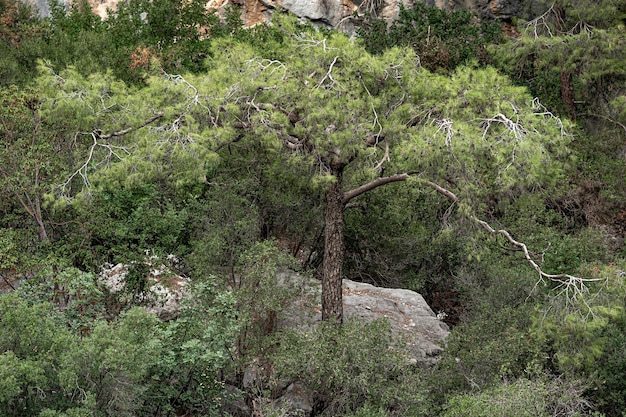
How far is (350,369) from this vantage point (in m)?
11.1

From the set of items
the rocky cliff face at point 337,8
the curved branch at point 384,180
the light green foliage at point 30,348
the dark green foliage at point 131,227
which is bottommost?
the rocky cliff face at point 337,8

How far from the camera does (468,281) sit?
16.6 meters

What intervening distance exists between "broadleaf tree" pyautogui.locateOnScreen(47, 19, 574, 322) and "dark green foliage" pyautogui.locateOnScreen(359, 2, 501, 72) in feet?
36.9

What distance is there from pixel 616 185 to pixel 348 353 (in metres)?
12.9

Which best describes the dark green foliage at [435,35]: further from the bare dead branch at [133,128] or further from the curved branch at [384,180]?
the bare dead branch at [133,128]

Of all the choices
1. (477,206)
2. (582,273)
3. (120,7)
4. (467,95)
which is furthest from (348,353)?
(120,7)

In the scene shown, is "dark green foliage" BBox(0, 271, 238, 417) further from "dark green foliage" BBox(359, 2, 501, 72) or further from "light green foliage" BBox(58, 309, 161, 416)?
"dark green foliage" BBox(359, 2, 501, 72)

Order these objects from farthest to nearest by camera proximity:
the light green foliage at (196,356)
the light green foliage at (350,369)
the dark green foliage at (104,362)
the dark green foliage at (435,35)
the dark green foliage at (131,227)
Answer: the dark green foliage at (435,35) → the dark green foliage at (131,227) → the light green foliage at (350,369) → the light green foliage at (196,356) → the dark green foliage at (104,362)

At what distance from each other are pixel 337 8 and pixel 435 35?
387 centimetres

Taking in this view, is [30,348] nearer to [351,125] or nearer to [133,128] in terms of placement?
[133,128]

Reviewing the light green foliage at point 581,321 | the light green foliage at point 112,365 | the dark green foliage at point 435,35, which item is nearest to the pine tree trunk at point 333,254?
the light green foliage at point 581,321

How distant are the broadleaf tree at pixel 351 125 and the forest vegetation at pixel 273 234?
4 centimetres

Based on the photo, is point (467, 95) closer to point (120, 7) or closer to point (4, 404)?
point (4, 404)

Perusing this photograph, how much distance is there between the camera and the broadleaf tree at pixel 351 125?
11.5 m
